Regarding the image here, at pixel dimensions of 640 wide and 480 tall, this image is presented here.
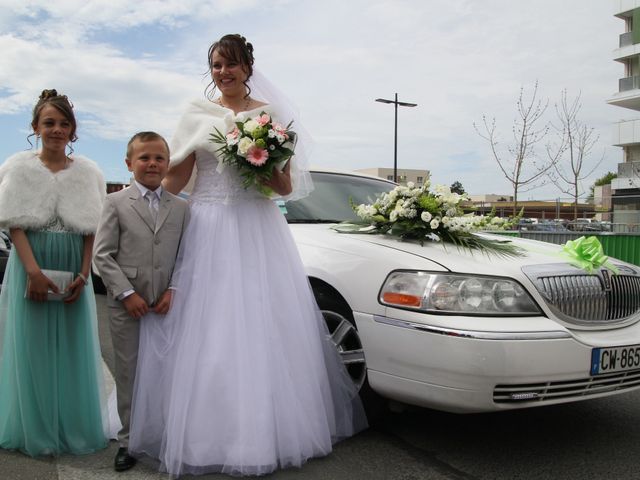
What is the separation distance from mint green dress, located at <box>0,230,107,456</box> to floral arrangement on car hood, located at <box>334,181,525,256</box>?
1.57 metres

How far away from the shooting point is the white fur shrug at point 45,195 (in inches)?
115

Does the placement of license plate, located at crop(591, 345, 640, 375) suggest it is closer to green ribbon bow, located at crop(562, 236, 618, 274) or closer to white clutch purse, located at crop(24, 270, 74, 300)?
green ribbon bow, located at crop(562, 236, 618, 274)

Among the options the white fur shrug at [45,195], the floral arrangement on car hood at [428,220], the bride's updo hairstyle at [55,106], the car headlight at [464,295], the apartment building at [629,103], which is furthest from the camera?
the apartment building at [629,103]

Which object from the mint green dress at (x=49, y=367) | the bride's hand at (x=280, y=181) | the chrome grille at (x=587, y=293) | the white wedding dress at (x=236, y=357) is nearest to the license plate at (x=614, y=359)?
the chrome grille at (x=587, y=293)

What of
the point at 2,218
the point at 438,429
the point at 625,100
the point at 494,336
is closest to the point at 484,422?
the point at 438,429

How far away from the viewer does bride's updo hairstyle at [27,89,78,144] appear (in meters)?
3.02

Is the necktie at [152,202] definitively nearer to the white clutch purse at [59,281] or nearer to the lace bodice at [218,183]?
the lace bodice at [218,183]

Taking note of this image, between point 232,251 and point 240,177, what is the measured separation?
40 centimetres

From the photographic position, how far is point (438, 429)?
11.0 ft

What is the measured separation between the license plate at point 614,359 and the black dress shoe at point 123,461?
87.5 inches

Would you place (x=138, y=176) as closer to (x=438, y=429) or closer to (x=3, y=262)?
(x=438, y=429)

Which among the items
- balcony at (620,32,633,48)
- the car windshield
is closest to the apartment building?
balcony at (620,32,633,48)

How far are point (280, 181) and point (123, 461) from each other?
1575mm

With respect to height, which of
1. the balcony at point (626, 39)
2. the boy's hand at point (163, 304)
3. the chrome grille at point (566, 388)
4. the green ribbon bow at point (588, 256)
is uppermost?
the balcony at point (626, 39)
